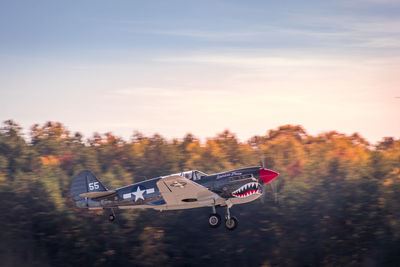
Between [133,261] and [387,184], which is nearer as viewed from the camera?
[133,261]

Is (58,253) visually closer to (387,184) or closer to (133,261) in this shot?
(133,261)

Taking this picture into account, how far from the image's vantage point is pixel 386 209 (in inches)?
1318

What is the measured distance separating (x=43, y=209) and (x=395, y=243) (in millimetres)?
20445

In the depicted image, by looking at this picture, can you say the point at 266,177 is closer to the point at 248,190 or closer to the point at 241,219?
the point at 248,190

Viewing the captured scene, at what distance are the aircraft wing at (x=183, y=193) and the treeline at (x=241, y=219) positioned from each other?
1060cm

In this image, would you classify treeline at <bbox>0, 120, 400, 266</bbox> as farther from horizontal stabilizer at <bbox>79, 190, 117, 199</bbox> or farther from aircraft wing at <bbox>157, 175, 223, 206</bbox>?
aircraft wing at <bbox>157, 175, 223, 206</bbox>

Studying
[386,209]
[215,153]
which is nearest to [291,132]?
[215,153]

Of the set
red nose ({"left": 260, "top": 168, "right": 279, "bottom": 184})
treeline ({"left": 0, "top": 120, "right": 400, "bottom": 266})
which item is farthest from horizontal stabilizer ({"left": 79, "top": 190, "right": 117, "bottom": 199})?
treeline ({"left": 0, "top": 120, "right": 400, "bottom": 266})

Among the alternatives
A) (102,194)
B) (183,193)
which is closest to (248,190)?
(183,193)

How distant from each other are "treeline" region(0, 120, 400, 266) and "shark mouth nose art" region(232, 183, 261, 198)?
468 inches

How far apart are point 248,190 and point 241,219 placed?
13.5 meters

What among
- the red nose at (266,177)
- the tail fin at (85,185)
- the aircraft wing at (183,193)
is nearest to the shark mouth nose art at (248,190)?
the red nose at (266,177)

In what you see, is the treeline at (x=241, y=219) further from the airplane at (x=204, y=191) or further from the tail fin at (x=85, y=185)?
the airplane at (x=204, y=191)

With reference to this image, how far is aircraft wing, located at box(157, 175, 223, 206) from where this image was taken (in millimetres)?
20234
